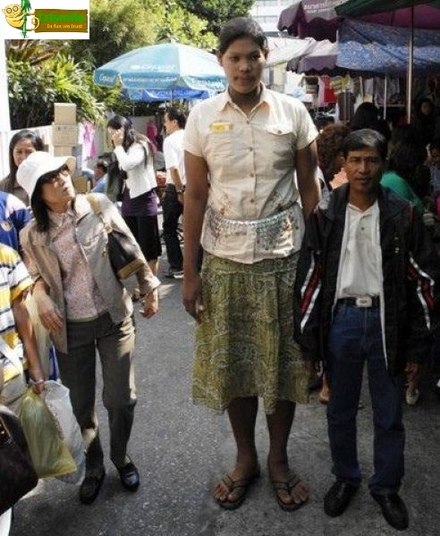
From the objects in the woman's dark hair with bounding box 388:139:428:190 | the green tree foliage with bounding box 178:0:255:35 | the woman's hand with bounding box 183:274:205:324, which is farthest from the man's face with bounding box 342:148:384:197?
the green tree foliage with bounding box 178:0:255:35

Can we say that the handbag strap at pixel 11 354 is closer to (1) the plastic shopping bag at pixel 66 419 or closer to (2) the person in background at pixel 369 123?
(1) the plastic shopping bag at pixel 66 419

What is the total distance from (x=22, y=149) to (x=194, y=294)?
1960mm

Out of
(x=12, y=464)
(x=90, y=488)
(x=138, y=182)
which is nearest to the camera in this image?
(x=12, y=464)

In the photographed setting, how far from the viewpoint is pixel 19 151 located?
167 inches

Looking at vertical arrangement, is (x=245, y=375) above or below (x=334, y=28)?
below

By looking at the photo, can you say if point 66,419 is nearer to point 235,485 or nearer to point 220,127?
point 235,485

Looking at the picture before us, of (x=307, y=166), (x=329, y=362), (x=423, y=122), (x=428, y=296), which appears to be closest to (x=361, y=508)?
(x=329, y=362)

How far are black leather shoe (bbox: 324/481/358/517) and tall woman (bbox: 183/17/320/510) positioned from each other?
13cm

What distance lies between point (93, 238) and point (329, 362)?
1.21 m

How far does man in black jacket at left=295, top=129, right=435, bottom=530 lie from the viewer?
2.66 m

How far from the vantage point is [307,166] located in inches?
114

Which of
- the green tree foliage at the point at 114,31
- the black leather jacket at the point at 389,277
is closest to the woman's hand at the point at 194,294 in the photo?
the black leather jacket at the point at 389,277

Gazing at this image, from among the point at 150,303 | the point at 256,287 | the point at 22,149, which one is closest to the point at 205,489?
the point at 150,303

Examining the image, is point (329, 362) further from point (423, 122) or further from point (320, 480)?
point (423, 122)
